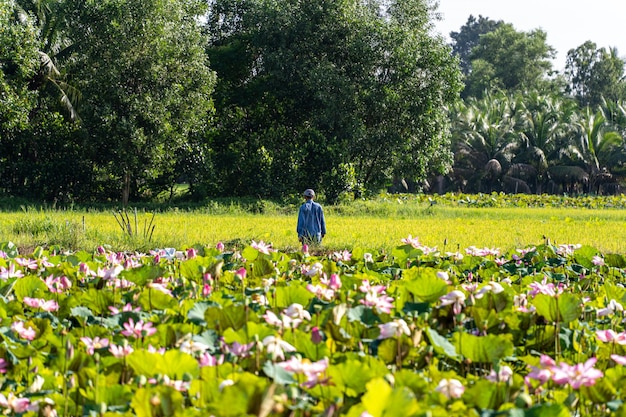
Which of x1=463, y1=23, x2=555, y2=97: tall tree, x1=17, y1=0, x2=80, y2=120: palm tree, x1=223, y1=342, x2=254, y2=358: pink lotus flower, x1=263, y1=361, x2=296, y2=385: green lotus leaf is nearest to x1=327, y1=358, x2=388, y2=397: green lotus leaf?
x1=263, y1=361, x2=296, y2=385: green lotus leaf

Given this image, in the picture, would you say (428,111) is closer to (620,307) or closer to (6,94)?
(6,94)

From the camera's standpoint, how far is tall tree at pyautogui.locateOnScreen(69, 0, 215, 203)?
66.3 feet

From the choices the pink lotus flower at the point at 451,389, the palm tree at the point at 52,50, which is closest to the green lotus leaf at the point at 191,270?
the pink lotus flower at the point at 451,389

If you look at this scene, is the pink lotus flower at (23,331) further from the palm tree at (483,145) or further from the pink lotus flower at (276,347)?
the palm tree at (483,145)

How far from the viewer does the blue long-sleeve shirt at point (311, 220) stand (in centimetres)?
1000

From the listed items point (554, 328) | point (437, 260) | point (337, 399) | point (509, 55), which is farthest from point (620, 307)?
point (509, 55)

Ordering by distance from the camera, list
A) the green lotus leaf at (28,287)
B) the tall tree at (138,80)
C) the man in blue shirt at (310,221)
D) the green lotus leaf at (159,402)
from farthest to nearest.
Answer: the tall tree at (138,80) → the man in blue shirt at (310,221) → the green lotus leaf at (28,287) → the green lotus leaf at (159,402)

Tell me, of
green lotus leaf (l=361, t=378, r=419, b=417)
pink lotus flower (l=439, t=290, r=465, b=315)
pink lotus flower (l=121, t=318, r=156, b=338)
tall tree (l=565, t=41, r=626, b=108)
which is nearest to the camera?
green lotus leaf (l=361, t=378, r=419, b=417)

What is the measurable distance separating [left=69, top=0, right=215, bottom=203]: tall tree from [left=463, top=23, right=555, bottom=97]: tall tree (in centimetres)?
3214

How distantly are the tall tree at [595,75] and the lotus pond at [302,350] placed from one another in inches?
1946

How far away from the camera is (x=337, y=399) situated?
5.60 feet

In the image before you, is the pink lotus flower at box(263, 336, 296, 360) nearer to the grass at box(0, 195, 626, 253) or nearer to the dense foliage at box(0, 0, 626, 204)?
the grass at box(0, 195, 626, 253)

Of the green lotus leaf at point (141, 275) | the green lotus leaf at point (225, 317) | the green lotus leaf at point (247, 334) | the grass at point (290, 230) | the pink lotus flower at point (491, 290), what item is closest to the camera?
the green lotus leaf at point (247, 334)

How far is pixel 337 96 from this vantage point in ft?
71.4
